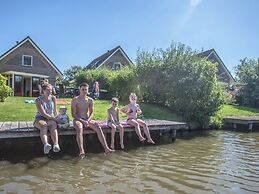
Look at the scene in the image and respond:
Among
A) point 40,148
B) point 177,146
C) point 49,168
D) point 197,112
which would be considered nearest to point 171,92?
point 197,112

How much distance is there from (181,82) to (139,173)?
9.81 meters

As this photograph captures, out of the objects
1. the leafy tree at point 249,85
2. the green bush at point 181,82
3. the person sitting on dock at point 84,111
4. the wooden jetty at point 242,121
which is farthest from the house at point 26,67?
the person sitting on dock at point 84,111

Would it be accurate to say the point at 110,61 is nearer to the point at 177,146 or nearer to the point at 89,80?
the point at 89,80

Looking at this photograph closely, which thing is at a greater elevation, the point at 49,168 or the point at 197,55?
the point at 197,55

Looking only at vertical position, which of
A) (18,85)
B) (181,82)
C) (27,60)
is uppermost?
(27,60)

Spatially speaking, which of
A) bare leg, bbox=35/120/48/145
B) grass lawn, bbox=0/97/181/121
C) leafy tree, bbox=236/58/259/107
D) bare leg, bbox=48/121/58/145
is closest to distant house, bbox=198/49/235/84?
leafy tree, bbox=236/58/259/107

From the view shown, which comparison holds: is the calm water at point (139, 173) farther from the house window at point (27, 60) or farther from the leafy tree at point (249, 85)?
the house window at point (27, 60)

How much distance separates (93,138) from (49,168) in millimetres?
2962

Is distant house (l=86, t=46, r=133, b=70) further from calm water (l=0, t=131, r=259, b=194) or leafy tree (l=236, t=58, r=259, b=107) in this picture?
calm water (l=0, t=131, r=259, b=194)

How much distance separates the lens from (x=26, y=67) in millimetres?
28938

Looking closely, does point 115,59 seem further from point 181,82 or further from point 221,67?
point 181,82

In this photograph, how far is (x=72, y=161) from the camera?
734 cm

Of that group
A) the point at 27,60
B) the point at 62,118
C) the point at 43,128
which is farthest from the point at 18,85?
A: the point at 43,128

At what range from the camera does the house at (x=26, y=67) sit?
28.1 m
